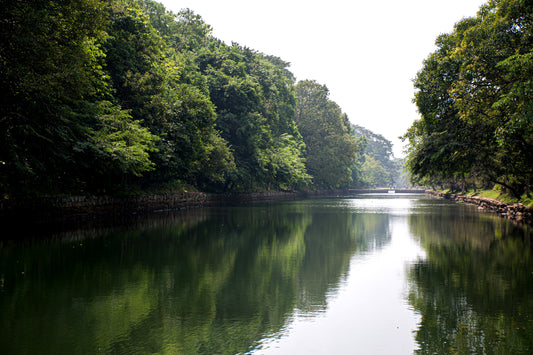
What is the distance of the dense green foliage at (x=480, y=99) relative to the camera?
65.2 feet

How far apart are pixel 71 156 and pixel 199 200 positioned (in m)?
20.8

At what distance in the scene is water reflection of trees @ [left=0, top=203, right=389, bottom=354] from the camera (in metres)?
5.78

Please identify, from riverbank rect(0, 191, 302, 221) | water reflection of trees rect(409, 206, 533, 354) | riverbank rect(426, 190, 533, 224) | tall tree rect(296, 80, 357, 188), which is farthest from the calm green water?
tall tree rect(296, 80, 357, 188)

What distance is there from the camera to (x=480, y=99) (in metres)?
23.0

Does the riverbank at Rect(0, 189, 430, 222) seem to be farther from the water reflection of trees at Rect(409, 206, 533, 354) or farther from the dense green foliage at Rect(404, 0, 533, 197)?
the dense green foliage at Rect(404, 0, 533, 197)

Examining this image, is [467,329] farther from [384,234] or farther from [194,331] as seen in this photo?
[384,234]

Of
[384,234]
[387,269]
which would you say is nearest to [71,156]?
[384,234]

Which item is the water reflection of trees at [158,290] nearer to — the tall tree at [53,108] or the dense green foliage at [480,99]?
the tall tree at [53,108]

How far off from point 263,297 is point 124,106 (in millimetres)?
23499

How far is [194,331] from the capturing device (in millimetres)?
6035

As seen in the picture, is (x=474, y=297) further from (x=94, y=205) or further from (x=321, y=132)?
(x=321, y=132)

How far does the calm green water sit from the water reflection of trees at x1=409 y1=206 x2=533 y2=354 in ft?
0.08

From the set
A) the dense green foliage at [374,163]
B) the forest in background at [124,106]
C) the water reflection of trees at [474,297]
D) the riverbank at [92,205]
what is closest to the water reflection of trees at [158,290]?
the water reflection of trees at [474,297]

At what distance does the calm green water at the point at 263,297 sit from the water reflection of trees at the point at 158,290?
0.03m
